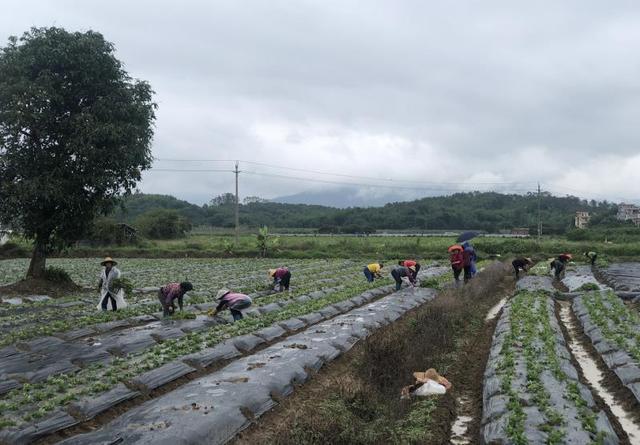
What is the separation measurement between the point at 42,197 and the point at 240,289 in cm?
706

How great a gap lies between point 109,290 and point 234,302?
143 inches

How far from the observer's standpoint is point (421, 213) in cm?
8725

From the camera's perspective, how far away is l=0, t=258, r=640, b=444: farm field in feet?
20.5

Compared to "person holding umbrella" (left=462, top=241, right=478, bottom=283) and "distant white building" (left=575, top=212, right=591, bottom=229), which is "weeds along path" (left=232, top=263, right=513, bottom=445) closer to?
"person holding umbrella" (left=462, top=241, right=478, bottom=283)

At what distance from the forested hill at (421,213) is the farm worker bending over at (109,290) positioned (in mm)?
65096

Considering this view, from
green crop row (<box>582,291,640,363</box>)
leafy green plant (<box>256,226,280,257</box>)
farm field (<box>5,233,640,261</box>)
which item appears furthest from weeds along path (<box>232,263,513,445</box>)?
farm field (<box>5,233,640,261</box>)

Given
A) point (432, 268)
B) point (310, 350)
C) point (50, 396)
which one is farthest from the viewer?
point (432, 268)

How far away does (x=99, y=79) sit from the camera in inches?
707

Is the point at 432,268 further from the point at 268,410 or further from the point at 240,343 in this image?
the point at 268,410

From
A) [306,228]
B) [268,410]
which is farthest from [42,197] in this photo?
[306,228]

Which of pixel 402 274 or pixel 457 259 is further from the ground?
pixel 457 259

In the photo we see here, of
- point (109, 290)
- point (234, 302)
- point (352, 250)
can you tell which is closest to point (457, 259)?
point (234, 302)

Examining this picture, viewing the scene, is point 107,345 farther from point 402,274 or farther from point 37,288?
point 402,274

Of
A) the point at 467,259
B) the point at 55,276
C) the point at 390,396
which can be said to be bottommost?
the point at 390,396
